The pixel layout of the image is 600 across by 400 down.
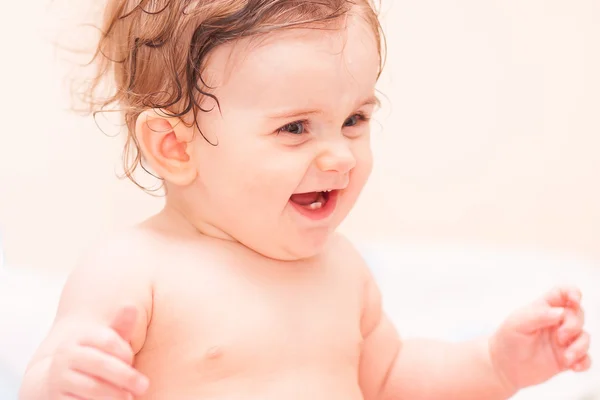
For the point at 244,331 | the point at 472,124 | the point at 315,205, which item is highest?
the point at 315,205

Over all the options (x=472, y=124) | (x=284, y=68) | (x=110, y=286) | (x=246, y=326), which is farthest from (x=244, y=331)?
(x=472, y=124)

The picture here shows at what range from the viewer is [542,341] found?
94 cm

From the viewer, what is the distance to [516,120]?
1739 millimetres

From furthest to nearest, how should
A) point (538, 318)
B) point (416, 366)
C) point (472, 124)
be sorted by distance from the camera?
point (472, 124)
point (416, 366)
point (538, 318)

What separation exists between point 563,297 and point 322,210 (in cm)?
24

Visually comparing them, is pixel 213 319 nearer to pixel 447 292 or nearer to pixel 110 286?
pixel 110 286

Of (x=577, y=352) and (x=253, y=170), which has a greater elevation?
(x=253, y=170)

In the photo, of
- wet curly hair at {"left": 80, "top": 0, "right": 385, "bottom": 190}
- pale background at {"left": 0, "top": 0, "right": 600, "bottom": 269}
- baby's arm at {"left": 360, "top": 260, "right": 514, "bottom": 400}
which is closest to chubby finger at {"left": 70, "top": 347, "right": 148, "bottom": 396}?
wet curly hair at {"left": 80, "top": 0, "right": 385, "bottom": 190}

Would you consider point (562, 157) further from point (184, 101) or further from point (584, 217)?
point (184, 101)

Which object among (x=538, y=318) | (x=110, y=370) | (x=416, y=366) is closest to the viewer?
(x=110, y=370)

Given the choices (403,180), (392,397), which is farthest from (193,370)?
(403,180)

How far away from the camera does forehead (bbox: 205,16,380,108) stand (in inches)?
31.9

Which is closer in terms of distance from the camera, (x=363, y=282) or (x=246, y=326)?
(x=246, y=326)

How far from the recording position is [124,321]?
0.74 metres
